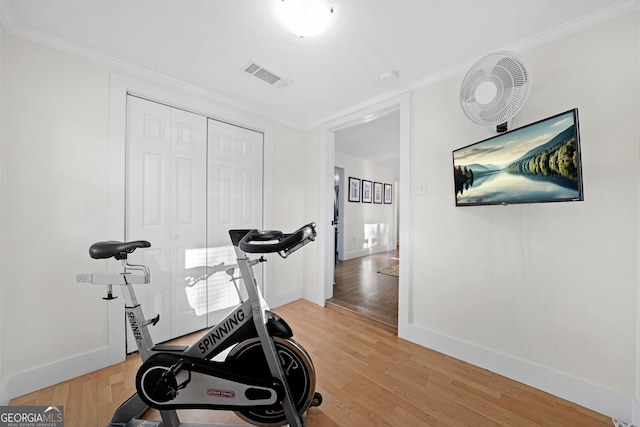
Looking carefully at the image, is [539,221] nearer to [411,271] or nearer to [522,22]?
[411,271]

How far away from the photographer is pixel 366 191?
20.5 feet

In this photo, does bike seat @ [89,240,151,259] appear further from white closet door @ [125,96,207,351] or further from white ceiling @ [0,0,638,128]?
white ceiling @ [0,0,638,128]

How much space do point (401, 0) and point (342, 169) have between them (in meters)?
4.15

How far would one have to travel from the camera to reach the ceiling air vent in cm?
196

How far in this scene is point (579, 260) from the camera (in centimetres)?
147

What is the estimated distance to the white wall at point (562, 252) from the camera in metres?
1.34

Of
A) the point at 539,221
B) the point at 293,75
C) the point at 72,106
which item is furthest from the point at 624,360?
the point at 72,106

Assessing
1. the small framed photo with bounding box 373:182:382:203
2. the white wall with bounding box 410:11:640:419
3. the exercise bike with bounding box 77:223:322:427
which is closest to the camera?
the exercise bike with bounding box 77:223:322:427

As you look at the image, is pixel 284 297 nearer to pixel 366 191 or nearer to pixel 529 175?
pixel 529 175

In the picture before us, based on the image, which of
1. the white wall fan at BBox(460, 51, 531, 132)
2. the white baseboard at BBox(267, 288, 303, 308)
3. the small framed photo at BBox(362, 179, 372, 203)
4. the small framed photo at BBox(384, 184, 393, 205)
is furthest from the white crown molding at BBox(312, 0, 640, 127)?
the small framed photo at BBox(384, 184, 393, 205)

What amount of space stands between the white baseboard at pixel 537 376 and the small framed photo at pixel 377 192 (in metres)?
4.76

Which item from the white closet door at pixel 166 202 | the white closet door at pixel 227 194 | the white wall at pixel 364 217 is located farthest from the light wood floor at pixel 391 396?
the white wall at pixel 364 217

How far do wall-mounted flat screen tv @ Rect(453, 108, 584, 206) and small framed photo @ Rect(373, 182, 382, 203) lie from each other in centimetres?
479

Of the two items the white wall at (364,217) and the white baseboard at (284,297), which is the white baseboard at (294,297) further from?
the white wall at (364,217)
